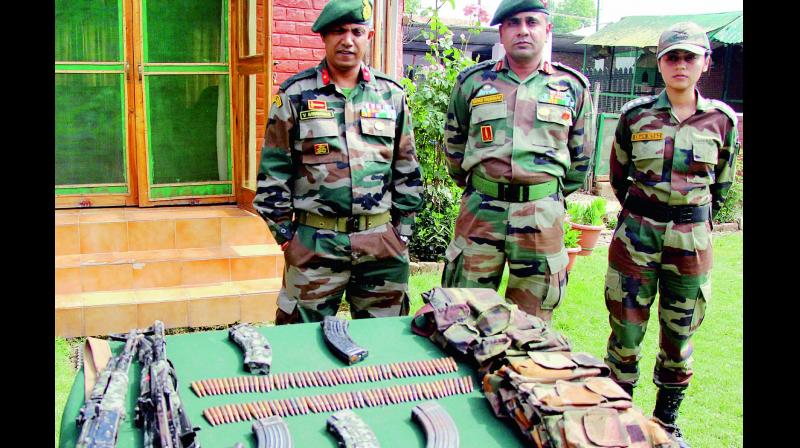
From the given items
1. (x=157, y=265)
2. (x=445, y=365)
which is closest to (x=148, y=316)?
(x=157, y=265)

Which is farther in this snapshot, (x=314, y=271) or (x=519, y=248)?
(x=519, y=248)

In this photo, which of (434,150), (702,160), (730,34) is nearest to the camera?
(702,160)

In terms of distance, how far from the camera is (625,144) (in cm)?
398

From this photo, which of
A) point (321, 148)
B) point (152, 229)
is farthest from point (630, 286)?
point (152, 229)

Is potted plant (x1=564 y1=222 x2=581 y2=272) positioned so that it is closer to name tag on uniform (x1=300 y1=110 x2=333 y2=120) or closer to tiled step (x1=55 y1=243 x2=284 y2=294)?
tiled step (x1=55 y1=243 x2=284 y2=294)

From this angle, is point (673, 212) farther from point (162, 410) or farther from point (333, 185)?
point (162, 410)

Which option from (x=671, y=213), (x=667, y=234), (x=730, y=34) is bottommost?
(x=667, y=234)

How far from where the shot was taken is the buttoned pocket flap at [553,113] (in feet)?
12.1

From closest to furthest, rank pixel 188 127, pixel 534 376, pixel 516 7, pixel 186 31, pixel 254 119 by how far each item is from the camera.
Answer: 1. pixel 534 376
2. pixel 516 7
3. pixel 254 119
4. pixel 186 31
5. pixel 188 127

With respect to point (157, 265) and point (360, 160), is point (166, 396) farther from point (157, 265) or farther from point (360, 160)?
point (157, 265)

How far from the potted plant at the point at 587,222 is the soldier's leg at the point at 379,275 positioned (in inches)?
169

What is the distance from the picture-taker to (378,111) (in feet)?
11.5

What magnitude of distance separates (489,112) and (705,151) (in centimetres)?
109

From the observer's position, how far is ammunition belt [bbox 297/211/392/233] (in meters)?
3.44
